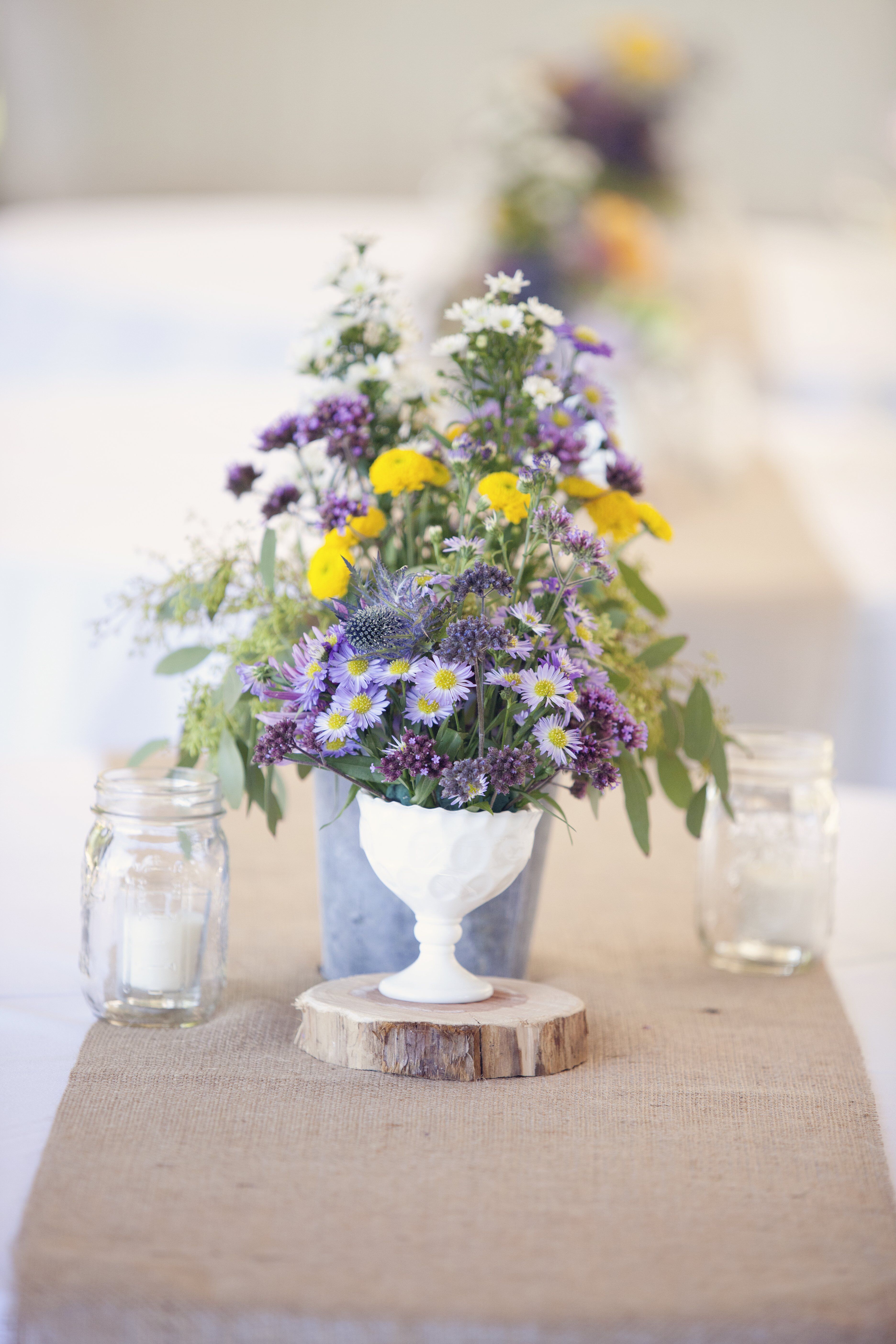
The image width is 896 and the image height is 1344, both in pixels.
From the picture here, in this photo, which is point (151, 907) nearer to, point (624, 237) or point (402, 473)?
point (402, 473)

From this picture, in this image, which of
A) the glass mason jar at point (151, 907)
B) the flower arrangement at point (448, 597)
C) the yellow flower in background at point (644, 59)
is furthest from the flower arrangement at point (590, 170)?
the glass mason jar at point (151, 907)

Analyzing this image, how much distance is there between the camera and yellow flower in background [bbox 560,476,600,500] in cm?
74

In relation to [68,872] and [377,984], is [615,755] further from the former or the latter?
[68,872]

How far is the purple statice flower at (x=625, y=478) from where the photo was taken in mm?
746

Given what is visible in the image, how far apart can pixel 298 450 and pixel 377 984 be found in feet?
0.99

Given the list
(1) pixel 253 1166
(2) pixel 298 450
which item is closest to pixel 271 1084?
(1) pixel 253 1166

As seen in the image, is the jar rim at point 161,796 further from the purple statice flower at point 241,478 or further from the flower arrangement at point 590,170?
the flower arrangement at point 590,170

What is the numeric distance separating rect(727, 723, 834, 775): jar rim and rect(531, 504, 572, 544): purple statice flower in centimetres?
26

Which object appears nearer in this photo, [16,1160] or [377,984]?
[16,1160]

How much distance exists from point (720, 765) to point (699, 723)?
30 mm

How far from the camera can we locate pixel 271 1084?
0.61m

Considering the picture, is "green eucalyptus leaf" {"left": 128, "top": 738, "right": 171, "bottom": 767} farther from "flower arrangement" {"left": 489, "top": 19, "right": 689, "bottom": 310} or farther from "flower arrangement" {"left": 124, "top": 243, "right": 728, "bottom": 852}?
"flower arrangement" {"left": 489, "top": 19, "right": 689, "bottom": 310}

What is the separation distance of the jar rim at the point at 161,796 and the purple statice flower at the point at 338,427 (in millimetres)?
193

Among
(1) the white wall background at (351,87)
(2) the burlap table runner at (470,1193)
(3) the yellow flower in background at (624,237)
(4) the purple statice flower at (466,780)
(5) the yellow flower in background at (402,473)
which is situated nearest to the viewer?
(2) the burlap table runner at (470,1193)
